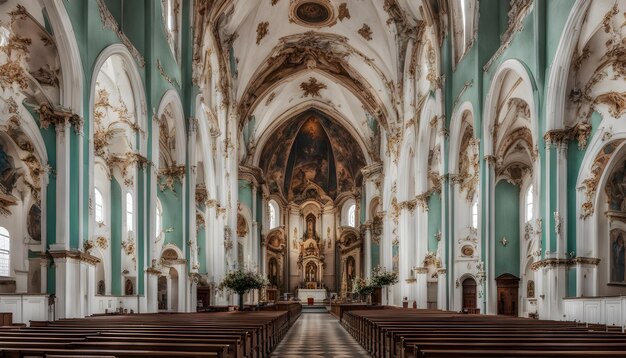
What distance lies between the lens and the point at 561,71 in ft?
53.5

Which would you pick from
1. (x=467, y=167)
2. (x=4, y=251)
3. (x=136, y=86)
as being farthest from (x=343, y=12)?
(x=4, y=251)

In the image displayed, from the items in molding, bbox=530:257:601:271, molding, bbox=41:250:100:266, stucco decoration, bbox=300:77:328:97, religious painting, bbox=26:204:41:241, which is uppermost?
stucco decoration, bbox=300:77:328:97

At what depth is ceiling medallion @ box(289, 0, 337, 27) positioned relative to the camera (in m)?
36.9

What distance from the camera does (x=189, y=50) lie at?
87.8ft

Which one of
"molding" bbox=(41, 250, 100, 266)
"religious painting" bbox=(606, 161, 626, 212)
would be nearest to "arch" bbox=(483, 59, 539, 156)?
"religious painting" bbox=(606, 161, 626, 212)

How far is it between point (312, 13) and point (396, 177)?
1148cm

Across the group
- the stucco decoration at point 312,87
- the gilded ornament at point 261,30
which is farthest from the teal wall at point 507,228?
the stucco decoration at point 312,87

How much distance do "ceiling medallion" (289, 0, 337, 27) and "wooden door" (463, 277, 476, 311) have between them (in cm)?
1927

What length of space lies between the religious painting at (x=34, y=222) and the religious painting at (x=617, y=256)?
17080mm

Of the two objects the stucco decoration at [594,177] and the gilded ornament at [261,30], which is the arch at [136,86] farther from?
the gilded ornament at [261,30]

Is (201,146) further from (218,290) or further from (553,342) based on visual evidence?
(553,342)

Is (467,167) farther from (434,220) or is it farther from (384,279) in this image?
(384,279)

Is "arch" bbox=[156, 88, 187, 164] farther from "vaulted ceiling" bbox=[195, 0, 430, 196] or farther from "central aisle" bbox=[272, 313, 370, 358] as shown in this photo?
"central aisle" bbox=[272, 313, 370, 358]

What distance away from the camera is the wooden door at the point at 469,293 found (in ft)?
83.8
